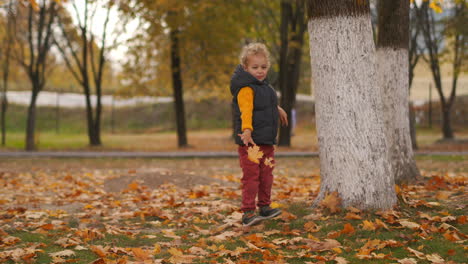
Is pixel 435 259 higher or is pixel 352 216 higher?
pixel 352 216

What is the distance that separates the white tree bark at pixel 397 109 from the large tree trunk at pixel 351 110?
228 cm

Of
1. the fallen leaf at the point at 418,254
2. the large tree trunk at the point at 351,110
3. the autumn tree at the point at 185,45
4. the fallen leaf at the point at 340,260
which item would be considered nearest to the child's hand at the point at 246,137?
the large tree trunk at the point at 351,110

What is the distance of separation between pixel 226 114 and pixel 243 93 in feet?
140

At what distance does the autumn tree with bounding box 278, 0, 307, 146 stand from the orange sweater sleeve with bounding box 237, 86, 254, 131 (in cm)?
1646

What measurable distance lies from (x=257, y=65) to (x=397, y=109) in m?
3.27

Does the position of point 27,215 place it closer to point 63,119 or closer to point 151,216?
point 151,216

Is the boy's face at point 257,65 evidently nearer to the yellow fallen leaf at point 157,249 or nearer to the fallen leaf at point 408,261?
the yellow fallen leaf at point 157,249

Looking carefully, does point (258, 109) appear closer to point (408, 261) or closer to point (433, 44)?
point (408, 261)

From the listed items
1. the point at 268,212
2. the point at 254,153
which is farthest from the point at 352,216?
the point at 254,153

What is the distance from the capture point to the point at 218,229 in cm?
577

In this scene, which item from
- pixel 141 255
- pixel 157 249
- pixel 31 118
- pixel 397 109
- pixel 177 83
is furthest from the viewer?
pixel 177 83

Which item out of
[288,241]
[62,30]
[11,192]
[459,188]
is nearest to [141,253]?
[288,241]

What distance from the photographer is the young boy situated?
18.2 ft

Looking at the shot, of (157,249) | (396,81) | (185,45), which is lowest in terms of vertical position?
(157,249)
